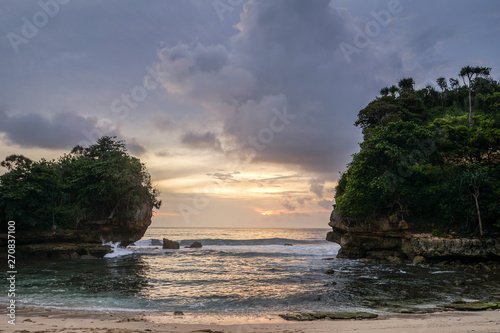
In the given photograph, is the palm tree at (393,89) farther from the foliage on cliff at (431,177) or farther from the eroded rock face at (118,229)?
the eroded rock face at (118,229)

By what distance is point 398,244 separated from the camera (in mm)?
31984

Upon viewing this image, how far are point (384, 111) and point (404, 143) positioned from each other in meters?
12.9

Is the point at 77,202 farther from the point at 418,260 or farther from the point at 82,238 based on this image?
the point at 418,260

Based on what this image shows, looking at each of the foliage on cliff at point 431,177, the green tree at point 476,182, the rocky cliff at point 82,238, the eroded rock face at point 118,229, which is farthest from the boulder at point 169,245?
the green tree at point 476,182

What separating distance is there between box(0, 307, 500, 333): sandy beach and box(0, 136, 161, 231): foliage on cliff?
23.6 m

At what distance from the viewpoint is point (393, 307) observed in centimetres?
1288

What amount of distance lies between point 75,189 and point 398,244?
128ft

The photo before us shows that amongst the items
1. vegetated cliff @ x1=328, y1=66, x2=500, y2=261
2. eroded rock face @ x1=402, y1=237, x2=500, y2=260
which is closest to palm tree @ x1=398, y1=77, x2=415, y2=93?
vegetated cliff @ x1=328, y1=66, x2=500, y2=261

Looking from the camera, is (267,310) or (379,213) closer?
(267,310)

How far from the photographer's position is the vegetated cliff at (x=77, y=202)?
30828 mm

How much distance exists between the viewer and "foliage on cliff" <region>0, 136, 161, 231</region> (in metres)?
30.3

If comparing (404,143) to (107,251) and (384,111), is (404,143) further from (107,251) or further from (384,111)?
(107,251)

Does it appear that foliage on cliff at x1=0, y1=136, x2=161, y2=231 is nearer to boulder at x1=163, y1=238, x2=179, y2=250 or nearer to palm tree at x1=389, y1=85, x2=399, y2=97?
boulder at x1=163, y1=238, x2=179, y2=250

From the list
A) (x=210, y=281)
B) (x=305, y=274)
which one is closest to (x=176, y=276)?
(x=210, y=281)
